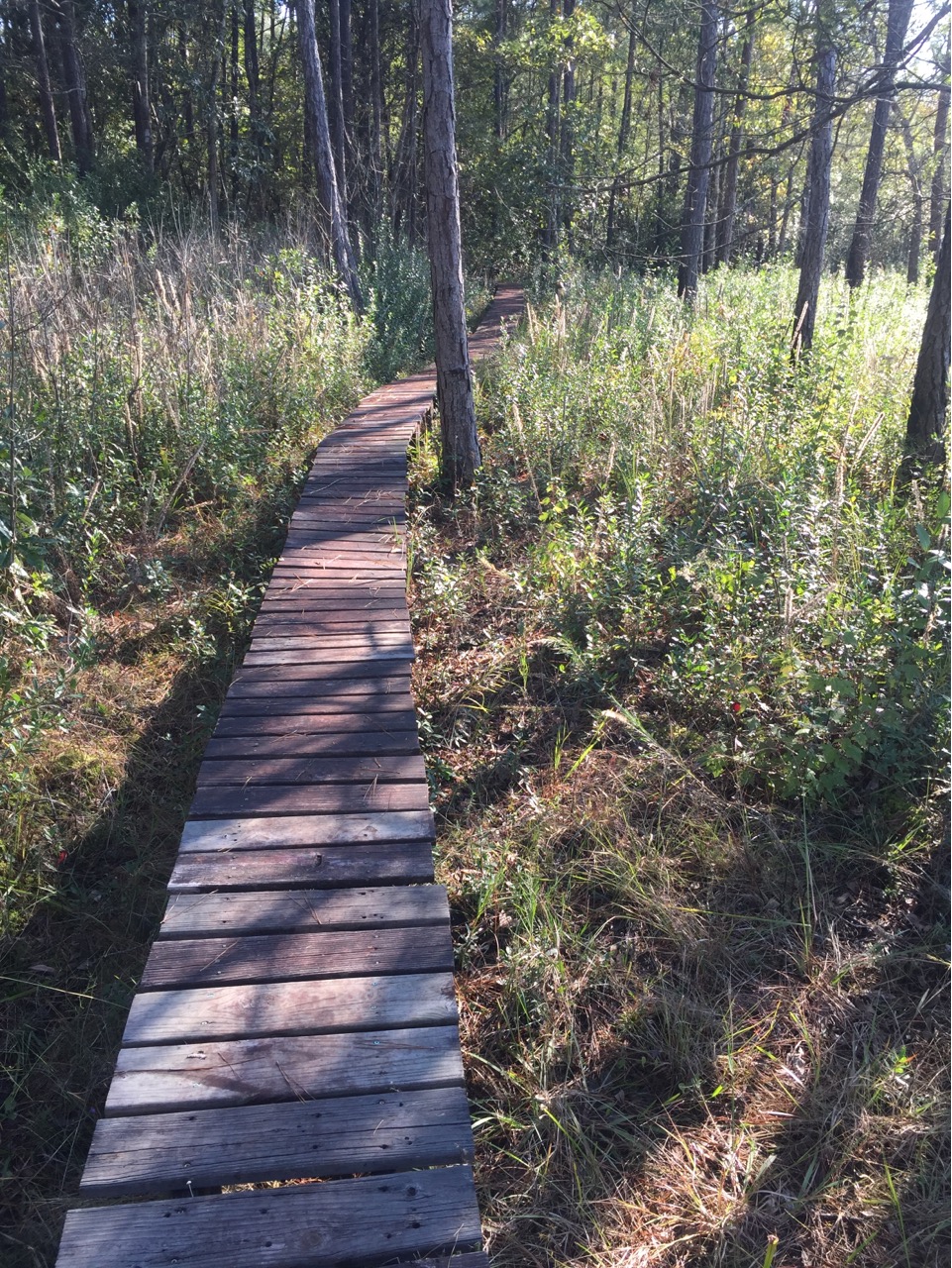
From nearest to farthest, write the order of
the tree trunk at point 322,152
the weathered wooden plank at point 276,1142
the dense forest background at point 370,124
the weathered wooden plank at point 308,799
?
1. the weathered wooden plank at point 276,1142
2. the weathered wooden plank at point 308,799
3. the tree trunk at point 322,152
4. the dense forest background at point 370,124

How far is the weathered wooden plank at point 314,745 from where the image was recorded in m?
3.18

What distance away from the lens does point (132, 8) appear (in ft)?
66.7

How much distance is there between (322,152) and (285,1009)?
1236 cm

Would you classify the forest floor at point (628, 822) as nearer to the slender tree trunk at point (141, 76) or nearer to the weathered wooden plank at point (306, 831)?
the weathered wooden plank at point (306, 831)

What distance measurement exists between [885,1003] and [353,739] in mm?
1975

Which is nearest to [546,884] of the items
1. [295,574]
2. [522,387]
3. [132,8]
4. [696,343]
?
[295,574]

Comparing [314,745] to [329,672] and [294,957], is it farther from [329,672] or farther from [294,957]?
[294,957]

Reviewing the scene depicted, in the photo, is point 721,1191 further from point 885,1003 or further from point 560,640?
point 560,640

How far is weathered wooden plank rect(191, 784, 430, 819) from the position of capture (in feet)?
9.37

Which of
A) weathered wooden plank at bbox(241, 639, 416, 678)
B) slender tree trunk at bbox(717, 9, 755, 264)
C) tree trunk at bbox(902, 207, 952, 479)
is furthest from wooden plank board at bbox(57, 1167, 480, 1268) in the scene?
tree trunk at bbox(902, 207, 952, 479)

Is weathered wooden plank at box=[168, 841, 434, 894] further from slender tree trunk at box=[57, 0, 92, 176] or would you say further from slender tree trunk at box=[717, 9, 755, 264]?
slender tree trunk at box=[57, 0, 92, 176]

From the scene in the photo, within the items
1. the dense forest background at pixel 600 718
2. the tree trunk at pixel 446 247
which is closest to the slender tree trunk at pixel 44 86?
the dense forest background at pixel 600 718

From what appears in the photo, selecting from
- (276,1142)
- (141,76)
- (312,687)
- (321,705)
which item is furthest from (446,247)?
(141,76)

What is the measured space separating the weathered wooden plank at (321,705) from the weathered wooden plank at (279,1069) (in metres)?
1.52
